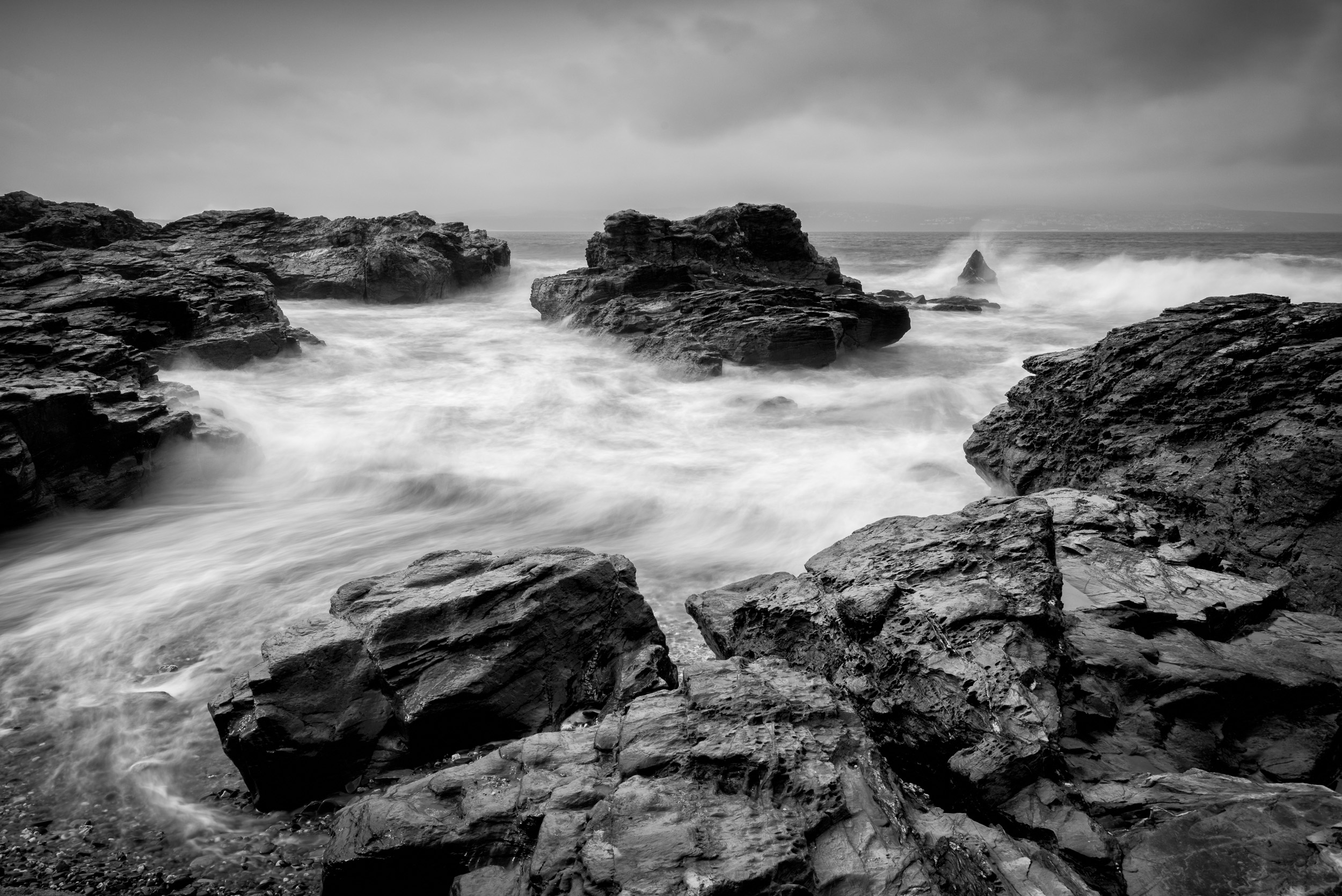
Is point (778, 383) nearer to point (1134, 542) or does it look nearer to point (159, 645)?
point (1134, 542)

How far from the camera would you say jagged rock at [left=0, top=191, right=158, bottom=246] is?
27.6 meters

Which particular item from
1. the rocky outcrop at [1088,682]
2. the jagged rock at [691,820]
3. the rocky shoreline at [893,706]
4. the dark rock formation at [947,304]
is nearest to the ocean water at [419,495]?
the rocky shoreline at [893,706]

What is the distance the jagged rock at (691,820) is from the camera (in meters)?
3.00

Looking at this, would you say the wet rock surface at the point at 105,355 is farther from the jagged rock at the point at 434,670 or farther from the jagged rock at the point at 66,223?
the jagged rock at the point at 66,223

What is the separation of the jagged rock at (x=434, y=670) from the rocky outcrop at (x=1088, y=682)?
3.18ft

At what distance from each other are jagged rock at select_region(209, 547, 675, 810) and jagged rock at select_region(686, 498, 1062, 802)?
0.97m

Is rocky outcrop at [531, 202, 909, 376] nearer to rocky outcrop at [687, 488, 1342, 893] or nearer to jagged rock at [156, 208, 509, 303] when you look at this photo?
jagged rock at [156, 208, 509, 303]

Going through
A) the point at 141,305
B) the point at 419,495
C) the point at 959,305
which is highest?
the point at 141,305

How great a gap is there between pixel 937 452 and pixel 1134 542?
6.11m

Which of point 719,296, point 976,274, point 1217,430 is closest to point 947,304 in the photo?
point 976,274

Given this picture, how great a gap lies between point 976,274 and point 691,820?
122ft

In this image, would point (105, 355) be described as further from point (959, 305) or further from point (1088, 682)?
point (959, 305)

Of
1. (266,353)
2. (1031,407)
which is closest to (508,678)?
(1031,407)

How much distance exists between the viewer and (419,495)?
10.9m
